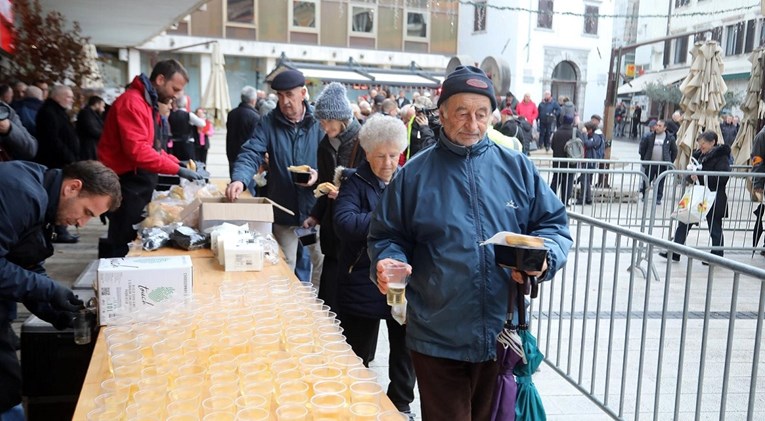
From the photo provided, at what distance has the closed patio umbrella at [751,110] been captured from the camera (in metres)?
10.5

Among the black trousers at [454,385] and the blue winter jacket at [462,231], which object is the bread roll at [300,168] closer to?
the blue winter jacket at [462,231]

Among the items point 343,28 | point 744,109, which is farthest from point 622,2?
point 744,109

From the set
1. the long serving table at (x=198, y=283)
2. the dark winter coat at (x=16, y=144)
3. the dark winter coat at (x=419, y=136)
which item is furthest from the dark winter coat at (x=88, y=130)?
the long serving table at (x=198, y=283)

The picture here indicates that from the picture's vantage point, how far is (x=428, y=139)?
590cm

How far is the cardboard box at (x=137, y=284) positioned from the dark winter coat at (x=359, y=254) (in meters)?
0.87

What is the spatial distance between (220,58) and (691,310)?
1683 cm

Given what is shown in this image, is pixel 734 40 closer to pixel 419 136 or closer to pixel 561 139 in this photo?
pixel 561 139

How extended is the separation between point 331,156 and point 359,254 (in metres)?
1.15

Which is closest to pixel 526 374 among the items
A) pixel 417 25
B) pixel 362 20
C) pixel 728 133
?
pixel 728 133

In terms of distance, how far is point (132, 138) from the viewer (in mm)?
4418

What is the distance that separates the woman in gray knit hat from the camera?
396 cm

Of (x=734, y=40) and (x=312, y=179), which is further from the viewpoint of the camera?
(x=734, y=40)

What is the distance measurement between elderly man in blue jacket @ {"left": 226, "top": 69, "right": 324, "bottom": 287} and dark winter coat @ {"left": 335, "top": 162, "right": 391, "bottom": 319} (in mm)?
1320

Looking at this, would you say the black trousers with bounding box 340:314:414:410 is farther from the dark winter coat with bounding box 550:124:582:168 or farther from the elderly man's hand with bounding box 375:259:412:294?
the dark winter coat with bounding box 550:124:582:168
